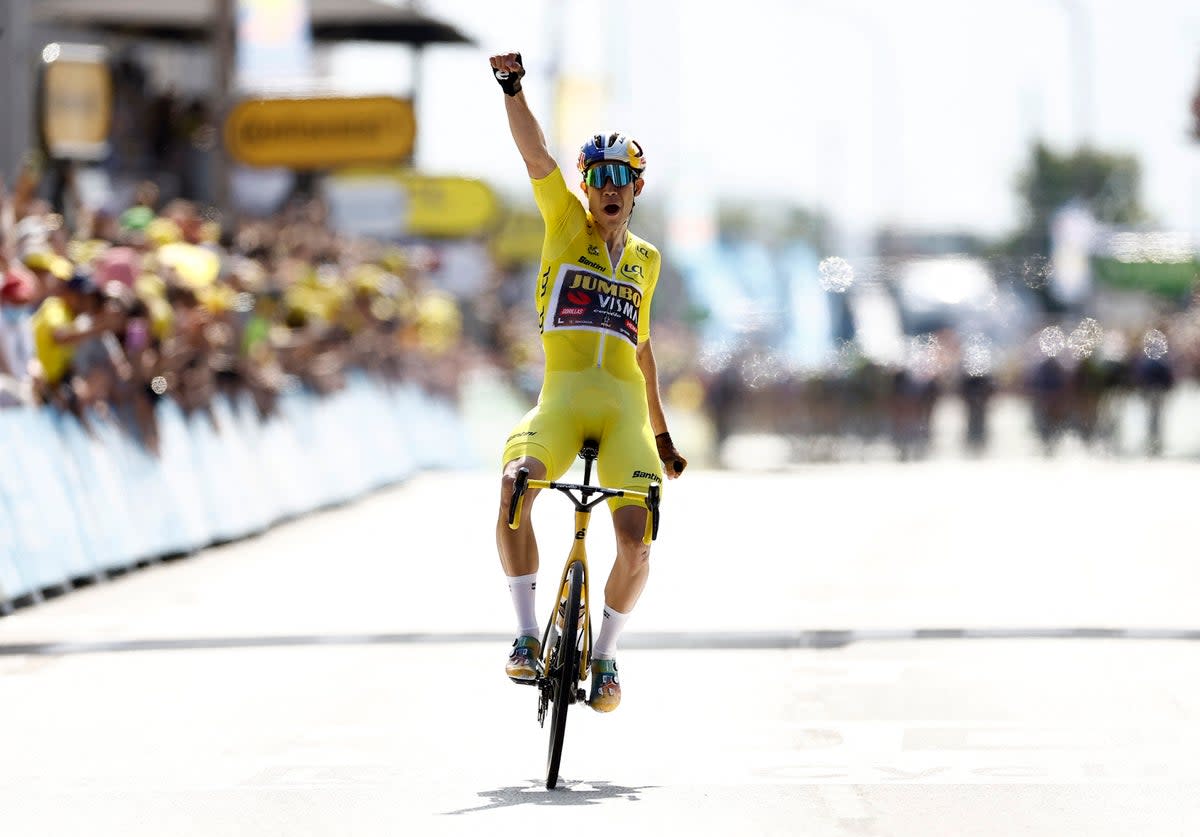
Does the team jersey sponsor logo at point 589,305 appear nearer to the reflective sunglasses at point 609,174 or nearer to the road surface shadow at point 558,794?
the reflective sunglasses at point 609,174

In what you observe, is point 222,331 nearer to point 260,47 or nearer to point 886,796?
point 260,47

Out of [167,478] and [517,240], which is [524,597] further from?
[517,240]

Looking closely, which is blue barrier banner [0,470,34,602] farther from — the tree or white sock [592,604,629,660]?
the tree

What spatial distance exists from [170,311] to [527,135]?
31.1 feet

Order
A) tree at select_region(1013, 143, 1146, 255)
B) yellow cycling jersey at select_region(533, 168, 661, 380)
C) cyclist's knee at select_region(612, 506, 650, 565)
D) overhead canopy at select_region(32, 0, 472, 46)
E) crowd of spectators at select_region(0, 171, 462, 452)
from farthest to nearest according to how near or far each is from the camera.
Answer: tree at select_region(1013, 143, 1146, 255), overhead canopy at select_region(32, 0, 472, 46), crowd of spectators at select_region(0, 171, 462, 452), yellow cycling jersey at select_region(533, 168, 661, 380), cyclist's knee at select_region(612, 506, 650, 565)

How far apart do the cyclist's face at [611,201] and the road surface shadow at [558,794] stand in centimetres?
199

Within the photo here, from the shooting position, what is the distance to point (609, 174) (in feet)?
30.3

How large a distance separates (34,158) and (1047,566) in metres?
12.6

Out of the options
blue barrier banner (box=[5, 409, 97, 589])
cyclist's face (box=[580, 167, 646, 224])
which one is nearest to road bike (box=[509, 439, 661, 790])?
cyclist's face (box=[580, 167, 646, 224])

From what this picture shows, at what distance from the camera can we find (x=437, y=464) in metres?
33.3

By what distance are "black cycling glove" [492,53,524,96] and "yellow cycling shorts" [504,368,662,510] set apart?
100 cm

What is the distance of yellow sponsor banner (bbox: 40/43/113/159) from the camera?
2500cm

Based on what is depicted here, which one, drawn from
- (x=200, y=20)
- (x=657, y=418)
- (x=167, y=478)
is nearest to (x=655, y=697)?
(x=657, y=418)

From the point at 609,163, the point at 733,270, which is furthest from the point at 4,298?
the point at 733,270
